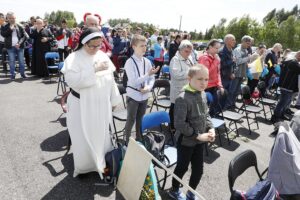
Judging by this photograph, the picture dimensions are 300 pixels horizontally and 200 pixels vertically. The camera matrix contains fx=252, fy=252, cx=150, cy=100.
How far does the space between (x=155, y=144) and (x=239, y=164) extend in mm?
981

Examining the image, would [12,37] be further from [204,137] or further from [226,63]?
[204,137]

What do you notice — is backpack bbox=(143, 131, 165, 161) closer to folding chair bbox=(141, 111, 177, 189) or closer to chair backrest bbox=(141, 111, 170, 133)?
folding chair bbox=(141, 111, 177, 189)

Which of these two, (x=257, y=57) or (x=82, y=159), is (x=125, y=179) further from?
(x=257, y=57)

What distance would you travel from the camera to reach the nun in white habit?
2.89m

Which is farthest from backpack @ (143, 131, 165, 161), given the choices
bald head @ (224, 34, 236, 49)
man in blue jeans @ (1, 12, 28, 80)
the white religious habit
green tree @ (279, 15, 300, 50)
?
green tree @ (279, 15, 300, 50)

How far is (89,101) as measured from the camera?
9.96 feet

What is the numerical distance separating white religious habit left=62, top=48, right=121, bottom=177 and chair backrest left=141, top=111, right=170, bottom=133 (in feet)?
1.55

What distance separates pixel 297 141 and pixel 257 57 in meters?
5.15

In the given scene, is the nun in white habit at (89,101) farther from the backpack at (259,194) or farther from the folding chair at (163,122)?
the backpack at (259,194)

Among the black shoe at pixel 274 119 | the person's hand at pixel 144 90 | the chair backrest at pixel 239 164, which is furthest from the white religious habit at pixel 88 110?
the black shoe at pixel 274 119

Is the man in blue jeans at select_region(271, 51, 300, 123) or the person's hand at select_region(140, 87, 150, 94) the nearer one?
the person's hand at select_region(140, 87, 150, 94)

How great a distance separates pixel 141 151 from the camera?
2574mm

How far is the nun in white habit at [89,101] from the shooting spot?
289 cm

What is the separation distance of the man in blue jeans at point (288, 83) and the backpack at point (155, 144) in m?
4.65
